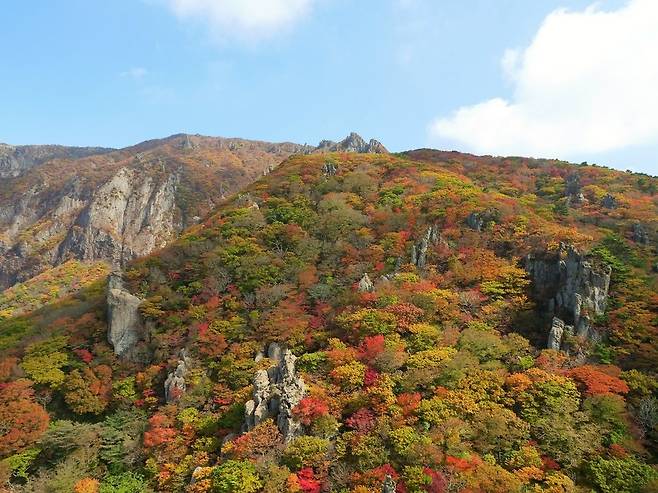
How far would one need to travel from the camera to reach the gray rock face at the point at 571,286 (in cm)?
3156

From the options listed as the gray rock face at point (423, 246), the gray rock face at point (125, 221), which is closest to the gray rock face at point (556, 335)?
the gray rock face at point (423, 246)

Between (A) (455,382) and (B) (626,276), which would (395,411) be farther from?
(B) (626,276)

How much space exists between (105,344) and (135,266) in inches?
408

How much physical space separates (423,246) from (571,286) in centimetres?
1188

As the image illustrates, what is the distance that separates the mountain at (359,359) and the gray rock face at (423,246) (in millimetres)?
208

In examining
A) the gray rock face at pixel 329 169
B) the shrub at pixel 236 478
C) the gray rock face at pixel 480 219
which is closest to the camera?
the shrub at pixel 236 478

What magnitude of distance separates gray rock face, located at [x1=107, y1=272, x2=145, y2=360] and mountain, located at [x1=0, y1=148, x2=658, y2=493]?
131 mm

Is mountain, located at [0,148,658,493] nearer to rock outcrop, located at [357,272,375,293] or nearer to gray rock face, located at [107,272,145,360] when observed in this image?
gray rock face, located at [107,272,145,360]

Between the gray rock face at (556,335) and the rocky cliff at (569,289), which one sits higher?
the rocky cliff at (569,289)

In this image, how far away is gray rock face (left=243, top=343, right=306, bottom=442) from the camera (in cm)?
2583

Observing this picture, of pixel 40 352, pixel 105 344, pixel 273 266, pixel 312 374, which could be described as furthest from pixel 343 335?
pixel 40 352

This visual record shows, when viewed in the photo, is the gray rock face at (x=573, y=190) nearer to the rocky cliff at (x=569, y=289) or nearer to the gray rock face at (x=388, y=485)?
the rocky cliff at (x=569, y=289)

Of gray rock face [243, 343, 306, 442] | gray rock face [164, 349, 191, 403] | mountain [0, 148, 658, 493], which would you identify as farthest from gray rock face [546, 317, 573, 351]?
gray rock face [164, 349, 191, 403]

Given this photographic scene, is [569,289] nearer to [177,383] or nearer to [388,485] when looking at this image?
[388,485]
